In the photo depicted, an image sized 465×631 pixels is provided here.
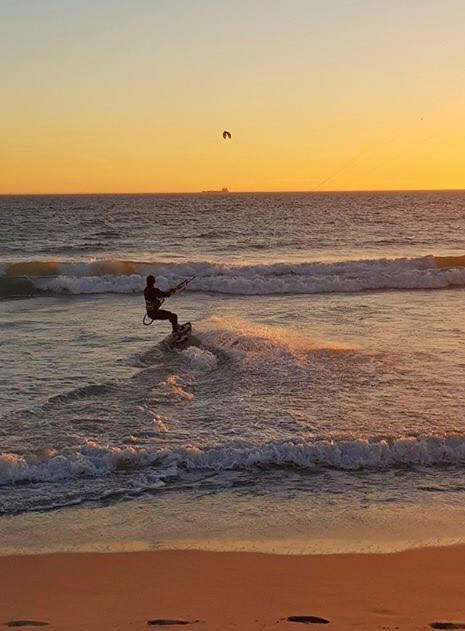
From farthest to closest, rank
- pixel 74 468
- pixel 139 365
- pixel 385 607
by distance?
pixel 139 365, pixel 74 468, pixel 385 607

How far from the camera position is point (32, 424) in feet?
31.2

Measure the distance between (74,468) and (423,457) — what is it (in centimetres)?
349

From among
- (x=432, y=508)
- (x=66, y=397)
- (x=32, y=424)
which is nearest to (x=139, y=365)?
(x=66, y=397)

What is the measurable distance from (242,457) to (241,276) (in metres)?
20.2

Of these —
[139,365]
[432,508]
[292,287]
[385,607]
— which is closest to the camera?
[385,607]

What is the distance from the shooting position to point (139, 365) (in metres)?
13.1

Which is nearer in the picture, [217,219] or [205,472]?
[205,472]

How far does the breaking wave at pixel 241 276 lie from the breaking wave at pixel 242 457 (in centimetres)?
1645

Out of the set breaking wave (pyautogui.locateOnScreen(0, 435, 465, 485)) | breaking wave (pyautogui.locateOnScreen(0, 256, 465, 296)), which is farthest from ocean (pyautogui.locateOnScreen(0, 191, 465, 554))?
breaking wave (pyautogui.locateOnScreen(0, 256, 465, 296))

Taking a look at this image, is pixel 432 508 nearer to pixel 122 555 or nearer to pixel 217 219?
pixel 122 555

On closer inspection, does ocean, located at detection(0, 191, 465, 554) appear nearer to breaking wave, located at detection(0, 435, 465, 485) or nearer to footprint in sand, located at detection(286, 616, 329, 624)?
breaking wave, located at detection(0, 435, 465, 485)

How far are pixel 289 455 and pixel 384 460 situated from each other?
956 mm

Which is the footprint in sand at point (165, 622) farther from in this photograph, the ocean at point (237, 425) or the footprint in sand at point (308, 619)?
the ocean at point (237, 425)

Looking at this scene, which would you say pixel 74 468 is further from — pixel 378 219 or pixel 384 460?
pixel 378 219
